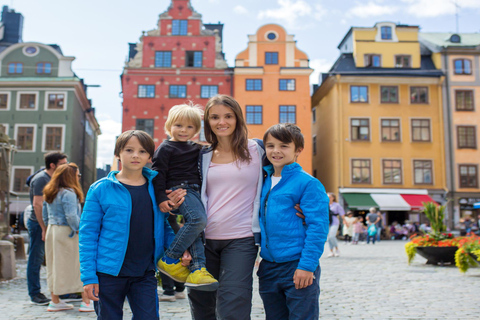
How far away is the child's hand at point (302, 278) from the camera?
325cm

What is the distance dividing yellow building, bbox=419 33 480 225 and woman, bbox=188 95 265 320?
34.2 meters

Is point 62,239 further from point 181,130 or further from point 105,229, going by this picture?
point 181,130

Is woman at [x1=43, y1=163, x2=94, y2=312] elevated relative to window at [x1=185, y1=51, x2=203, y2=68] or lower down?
lower down

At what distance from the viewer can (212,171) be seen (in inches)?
142

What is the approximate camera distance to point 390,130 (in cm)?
3525

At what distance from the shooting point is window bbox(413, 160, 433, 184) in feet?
114

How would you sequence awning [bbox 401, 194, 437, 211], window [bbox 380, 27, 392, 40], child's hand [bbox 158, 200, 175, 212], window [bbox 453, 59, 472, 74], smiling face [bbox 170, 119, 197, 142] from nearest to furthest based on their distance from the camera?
child's hand [bbox 158, 200, 175, 212]
smiling face [bbox 170, 119, 197, 142]
awning [bbox 401, 194, 437, 211]
window [bbox 453, 59, 472, 74]
window [bbox 380, 27, 392, 40]

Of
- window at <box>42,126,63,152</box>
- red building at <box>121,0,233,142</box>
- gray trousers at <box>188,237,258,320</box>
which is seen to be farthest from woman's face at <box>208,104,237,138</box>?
window at <box>42,126,63,152</box>

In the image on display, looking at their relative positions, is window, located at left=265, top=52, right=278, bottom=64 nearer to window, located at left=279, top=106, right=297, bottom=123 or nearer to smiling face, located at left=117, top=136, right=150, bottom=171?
window, located at left=279, top=106, right=297, bottom=123

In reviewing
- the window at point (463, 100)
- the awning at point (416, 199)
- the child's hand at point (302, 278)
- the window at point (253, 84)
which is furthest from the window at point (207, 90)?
the child's hand at point (302, 278)

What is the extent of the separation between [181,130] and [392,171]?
32805 millimetres

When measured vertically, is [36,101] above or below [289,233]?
above

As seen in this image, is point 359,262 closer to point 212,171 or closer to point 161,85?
point 212,171

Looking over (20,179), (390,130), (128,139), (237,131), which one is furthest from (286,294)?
(20,179)
